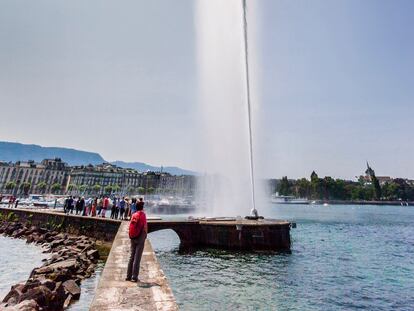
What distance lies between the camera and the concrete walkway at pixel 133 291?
826 cm

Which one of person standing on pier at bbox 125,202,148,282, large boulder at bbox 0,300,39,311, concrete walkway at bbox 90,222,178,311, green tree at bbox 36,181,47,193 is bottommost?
large boulder at bbox 0,300,39,311

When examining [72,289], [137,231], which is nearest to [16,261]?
[72,289]

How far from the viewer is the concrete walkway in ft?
27.1

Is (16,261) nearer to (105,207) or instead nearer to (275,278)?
(105,207)

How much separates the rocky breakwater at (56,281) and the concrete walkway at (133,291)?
7.69 ft

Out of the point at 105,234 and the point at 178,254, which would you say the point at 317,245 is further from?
the point at 105,234

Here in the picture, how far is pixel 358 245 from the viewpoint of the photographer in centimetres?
3934

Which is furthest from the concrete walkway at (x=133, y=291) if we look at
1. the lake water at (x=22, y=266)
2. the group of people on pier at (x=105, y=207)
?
the group of people on pier at (x=105, y=207)

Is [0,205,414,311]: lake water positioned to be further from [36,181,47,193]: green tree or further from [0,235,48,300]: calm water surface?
[36,181,47,193]: green tree

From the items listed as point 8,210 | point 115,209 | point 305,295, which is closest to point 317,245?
point 305,295

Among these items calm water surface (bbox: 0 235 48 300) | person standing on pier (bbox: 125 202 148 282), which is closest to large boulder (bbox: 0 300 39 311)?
person standing on pier (bbox: 125 202 148 282)

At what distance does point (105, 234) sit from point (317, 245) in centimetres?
2419

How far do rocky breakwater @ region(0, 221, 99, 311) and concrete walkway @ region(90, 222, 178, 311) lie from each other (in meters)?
2.34

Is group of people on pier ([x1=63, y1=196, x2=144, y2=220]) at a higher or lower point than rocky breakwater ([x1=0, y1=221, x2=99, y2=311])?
higher
